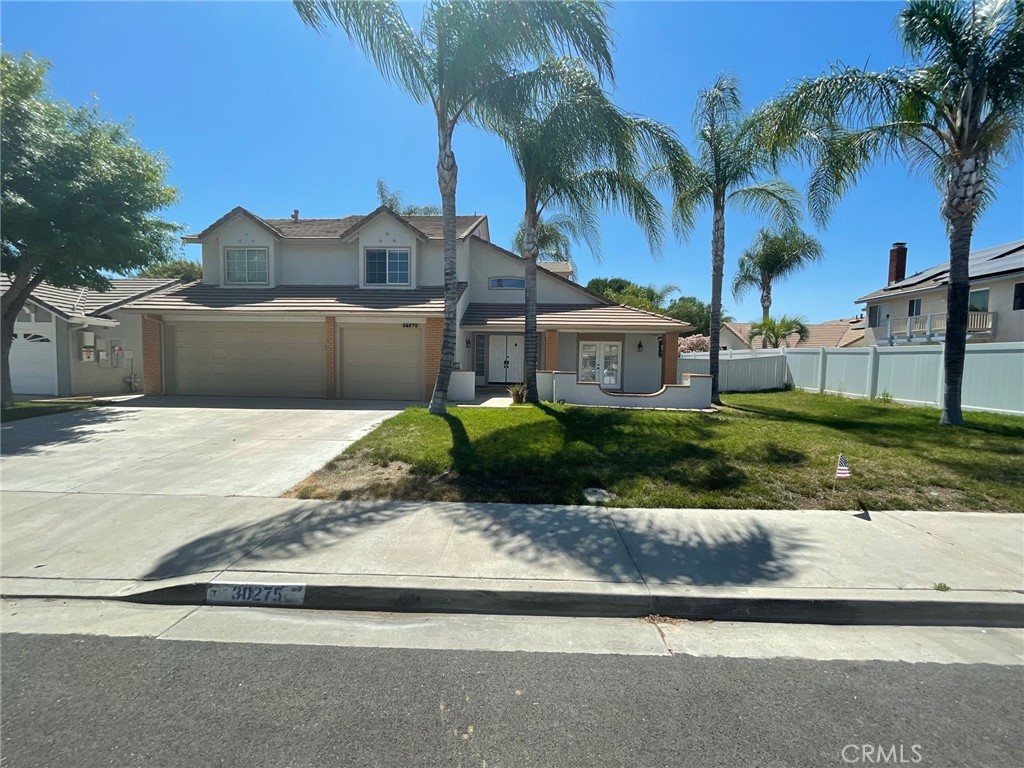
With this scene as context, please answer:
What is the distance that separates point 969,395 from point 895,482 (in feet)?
32.3

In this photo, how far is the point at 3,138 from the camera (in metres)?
10.8

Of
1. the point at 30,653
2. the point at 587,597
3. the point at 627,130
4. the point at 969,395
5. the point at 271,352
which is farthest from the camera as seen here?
the point at 271,352

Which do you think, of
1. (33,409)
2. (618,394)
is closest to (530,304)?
(618,394)

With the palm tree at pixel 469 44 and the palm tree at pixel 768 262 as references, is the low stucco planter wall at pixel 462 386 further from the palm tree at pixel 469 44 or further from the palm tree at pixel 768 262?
the palm tree at pixel 768 262

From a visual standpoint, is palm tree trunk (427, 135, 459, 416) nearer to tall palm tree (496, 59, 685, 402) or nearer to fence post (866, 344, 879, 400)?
tall palm tree (496, 59, 685, 402)

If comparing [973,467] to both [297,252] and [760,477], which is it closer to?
[760,477]

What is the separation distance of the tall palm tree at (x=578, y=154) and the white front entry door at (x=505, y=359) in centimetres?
574

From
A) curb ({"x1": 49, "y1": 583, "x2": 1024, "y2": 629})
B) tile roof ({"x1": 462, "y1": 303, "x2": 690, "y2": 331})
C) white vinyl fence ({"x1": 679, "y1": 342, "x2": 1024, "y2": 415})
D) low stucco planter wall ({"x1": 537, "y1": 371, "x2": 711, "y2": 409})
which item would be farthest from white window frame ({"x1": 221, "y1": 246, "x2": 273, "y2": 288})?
white vinyl fence ({"x1": 679, "y1": 342, "x2": 1024, "y2": 415})

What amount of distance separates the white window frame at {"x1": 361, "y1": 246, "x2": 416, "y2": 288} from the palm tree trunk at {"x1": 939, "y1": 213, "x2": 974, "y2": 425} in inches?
567

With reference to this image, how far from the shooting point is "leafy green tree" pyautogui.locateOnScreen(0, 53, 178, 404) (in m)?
11.1

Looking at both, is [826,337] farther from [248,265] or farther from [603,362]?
[248,265]

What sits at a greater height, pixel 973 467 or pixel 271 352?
pixel 271 352

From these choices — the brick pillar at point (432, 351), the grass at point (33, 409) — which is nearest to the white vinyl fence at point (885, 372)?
the brick pillar at point (432, 351)

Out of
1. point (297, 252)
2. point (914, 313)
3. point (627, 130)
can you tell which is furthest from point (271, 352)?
point (914, 313)
